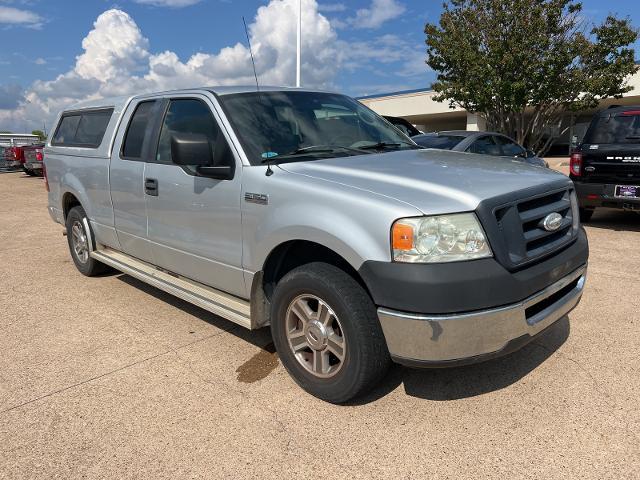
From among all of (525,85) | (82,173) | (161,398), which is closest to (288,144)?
(161,398)

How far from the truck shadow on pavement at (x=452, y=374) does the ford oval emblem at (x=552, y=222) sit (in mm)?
567

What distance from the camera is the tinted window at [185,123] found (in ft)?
12.0

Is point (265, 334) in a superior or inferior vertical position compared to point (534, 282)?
inferior

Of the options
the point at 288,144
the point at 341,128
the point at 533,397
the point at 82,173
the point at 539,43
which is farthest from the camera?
the point at 539,43

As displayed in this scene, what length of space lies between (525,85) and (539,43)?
4.58ft

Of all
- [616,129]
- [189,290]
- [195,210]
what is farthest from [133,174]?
[616,129]

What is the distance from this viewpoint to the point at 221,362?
3604mm

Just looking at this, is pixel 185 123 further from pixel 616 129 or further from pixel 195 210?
pixel 616 129

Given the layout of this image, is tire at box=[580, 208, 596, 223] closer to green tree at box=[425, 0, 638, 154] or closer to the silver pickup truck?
the silver pickup truck

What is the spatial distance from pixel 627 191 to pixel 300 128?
5.69 meters

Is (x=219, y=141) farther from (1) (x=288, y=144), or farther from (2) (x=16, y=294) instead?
(2) (x=16, y=294)

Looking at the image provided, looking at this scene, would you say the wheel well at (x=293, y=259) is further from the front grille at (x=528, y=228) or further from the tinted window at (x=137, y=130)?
the tinted window at (x=137, y=130)

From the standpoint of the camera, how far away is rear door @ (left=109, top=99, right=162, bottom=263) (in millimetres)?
4245

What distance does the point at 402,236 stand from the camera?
98.5 inches
